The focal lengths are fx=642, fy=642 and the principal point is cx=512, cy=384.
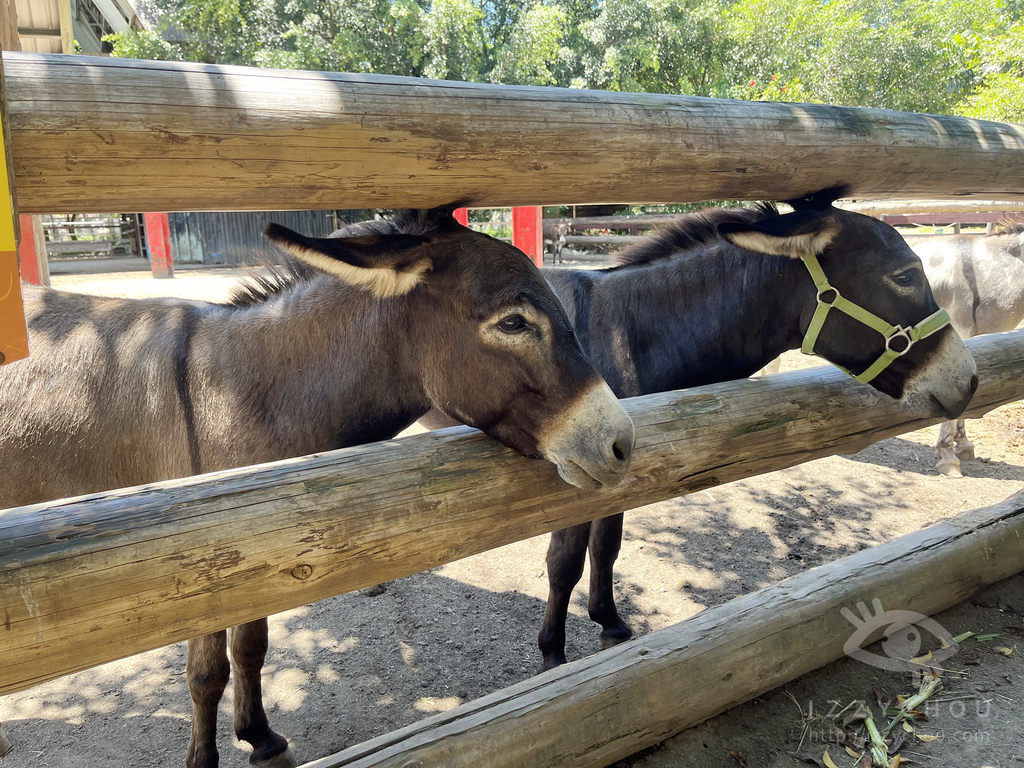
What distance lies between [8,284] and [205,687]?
191cm

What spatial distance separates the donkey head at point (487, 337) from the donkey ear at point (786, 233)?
0.99 metres

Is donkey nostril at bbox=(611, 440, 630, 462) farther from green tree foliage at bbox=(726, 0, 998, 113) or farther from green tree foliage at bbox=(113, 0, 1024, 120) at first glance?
green tree foliage at bbox=(726, 0, 998, 113)

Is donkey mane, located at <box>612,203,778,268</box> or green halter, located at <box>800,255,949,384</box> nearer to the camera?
green halter, located at <box>800,255,949,384</box>

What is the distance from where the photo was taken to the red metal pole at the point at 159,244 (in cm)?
1527

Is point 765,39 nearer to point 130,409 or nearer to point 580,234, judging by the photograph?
point 580,234

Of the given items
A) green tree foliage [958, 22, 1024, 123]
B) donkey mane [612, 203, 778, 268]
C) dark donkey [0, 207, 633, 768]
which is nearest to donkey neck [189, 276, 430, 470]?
dark donkey [0, 207, 633, 768]

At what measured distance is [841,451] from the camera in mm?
2635

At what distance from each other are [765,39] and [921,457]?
2081cm

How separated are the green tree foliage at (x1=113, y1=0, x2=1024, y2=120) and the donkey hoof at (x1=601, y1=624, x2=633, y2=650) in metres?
17.0

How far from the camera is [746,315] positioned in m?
3.04

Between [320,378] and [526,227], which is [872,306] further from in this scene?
[526,227]

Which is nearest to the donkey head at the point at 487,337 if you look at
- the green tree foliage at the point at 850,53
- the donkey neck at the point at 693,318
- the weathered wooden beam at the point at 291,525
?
the weathered wooden beam at the point at 291,525

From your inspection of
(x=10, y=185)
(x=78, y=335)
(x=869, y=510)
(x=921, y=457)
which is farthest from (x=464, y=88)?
(x=921, y=457)

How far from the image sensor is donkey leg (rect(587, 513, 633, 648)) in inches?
135
